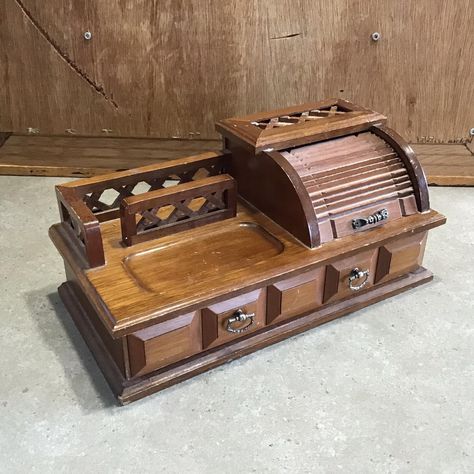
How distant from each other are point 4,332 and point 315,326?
0.78 m

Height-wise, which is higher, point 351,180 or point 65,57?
point 65,57

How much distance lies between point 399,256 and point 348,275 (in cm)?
17

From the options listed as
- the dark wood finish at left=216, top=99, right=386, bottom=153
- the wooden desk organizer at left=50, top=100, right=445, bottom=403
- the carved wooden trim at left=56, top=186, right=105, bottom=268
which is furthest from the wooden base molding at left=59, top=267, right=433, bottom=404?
the dark wood finish at left=216, top=99, right=386, bottom=153

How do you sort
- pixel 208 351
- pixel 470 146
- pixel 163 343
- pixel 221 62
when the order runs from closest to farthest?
pixel 163 343 → pixel 208 351 → pixel 221 62 → pixel 470 146

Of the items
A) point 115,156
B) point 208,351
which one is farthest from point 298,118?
point 115,156

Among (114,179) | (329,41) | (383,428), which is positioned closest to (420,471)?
(383,428)

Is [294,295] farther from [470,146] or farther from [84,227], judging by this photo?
[470,146]

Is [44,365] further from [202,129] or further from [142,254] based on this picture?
[202,129]

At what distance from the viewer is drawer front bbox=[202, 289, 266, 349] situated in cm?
139

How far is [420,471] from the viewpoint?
4.08ft

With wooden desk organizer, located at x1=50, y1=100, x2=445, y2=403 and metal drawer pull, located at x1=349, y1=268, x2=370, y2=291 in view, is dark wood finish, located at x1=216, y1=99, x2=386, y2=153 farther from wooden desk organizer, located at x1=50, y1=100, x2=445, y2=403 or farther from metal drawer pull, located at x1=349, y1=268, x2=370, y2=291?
metal drawer pull, located at x1=349, y1=268, x2=370, y2=291

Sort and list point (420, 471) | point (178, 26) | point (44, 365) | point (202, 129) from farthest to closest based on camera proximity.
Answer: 1. point (202, 129)
2. point (178, 26)
3. point (44, 365)
4. point (420, 471)

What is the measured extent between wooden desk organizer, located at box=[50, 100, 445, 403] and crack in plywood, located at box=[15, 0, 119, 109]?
2.39 feet

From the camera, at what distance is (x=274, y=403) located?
139 centimetres
